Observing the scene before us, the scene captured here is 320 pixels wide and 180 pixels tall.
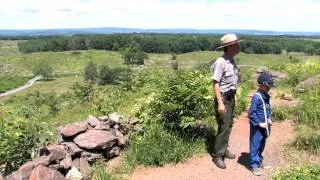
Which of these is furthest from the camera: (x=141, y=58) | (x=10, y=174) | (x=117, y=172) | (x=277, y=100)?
(x=141, y=58)

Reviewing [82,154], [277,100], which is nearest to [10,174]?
[82,154]

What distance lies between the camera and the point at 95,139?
8172 mm

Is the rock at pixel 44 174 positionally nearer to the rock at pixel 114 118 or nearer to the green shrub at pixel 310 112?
the rock at pixel 114 118

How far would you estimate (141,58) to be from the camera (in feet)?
509

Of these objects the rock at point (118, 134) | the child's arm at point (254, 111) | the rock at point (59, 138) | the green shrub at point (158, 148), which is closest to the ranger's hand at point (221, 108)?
the child's arm at point (254, 111)

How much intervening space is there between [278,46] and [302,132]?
164 metres

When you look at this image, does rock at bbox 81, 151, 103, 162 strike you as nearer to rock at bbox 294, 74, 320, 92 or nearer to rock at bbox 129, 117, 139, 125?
rock at bbox 129, 117, 139, 125

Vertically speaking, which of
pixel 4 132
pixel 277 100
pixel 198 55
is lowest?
pixel 198 55

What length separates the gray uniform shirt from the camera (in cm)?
725

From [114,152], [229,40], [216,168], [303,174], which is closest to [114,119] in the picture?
[114,152]

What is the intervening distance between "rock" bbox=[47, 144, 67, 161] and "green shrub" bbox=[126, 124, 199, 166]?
120 cm

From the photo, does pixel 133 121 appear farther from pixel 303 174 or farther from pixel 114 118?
pixel 303 174

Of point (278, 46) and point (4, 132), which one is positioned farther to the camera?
point (278, 46)

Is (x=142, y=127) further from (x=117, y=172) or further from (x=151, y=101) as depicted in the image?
(x=117, y=172)
